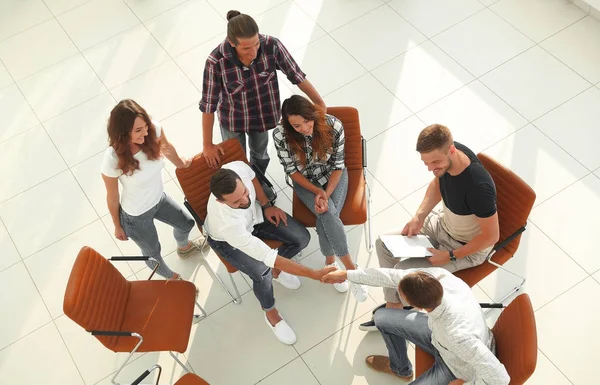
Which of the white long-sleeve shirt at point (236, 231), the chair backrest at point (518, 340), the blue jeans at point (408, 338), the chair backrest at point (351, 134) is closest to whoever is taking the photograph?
the chair backrest at point (518, 340)

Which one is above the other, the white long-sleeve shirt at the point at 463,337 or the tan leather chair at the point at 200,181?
the white long-sleeve shirt at the point at 463,337

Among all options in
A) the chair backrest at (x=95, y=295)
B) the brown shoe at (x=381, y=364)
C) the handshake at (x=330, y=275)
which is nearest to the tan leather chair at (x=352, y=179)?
the handshake at (x=330, y=275)

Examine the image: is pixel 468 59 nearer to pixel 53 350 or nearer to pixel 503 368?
pixel 503 368

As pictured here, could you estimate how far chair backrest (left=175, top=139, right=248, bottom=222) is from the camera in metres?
3.72

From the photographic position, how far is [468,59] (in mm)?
5160

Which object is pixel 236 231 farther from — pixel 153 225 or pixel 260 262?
pixel 153 225

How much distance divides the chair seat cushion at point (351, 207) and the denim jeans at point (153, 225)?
71cm

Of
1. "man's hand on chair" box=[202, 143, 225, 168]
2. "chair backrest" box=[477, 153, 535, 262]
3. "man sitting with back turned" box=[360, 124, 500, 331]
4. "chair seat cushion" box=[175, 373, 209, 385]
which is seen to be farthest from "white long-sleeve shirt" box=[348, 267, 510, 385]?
"man's hand on chair" box=[202, 143, 225, 168]

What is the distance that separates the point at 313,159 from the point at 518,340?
1568 mm

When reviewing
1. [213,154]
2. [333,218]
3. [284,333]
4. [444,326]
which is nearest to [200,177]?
[213,154]

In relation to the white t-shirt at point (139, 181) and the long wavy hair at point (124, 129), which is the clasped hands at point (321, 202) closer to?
the white t-shirt at point (139, 181)

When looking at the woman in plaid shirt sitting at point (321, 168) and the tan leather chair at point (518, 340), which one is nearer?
the tan leather chair at point (518, 340)

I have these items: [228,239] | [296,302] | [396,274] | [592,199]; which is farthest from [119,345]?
[592,199]

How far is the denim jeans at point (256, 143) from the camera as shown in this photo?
408 cm
